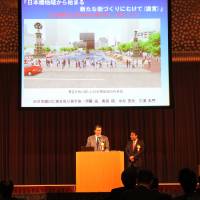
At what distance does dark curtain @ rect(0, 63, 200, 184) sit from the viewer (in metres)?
9.68

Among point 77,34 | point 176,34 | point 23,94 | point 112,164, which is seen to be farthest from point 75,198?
point 176,34

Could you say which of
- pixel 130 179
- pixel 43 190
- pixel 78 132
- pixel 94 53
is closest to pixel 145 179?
pixel 130 179

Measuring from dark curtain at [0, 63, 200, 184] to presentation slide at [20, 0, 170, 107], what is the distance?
2873 millimetres

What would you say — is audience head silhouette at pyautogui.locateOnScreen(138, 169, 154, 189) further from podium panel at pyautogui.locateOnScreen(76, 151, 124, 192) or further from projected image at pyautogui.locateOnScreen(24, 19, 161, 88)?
projected image at pyautogui.locateOnScreen(24, 19, 161, 88)

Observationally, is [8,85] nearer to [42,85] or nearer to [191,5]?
[42,85]

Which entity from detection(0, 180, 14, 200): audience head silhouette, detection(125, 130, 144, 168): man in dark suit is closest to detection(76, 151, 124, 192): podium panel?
detection(125, 130, 144, 168): man in dark suit

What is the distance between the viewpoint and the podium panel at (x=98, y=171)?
6434mm

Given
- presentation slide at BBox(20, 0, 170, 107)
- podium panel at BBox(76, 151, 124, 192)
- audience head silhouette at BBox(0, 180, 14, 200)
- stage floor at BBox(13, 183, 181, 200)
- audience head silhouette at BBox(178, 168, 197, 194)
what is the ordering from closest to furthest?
audience head silhouette at BBox(178, 168, 197, 194) < audience head silhouette at BBox(0, 180, 14, 200) < podium panel at BBox(76, 151, 124, 192) < presentation slide at BBox(20, 0, 170, 107) < stage floor at BBox(13, 183, 181, 200)

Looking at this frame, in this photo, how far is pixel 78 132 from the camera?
32.0 ft

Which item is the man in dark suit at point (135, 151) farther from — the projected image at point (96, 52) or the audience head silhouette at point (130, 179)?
the audience head silhouette at point (130, 179)

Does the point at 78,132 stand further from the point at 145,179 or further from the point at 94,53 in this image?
the point at 145,179

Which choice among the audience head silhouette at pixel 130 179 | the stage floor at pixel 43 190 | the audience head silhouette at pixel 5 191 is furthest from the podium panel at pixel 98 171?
the audience head silhouette at pixel 5 191

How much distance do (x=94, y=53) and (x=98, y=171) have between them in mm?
1725

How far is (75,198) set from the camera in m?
4.09
